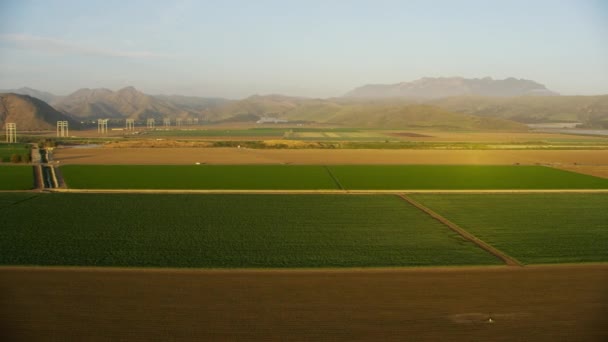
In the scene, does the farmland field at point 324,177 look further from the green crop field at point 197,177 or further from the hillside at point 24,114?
the hillside at point 24,114

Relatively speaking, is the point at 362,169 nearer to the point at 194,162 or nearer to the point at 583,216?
the point at 194,162

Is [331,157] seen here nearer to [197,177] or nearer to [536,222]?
[197,177]

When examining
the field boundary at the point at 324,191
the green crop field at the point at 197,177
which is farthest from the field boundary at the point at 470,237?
the green crop field at the point at 197,177

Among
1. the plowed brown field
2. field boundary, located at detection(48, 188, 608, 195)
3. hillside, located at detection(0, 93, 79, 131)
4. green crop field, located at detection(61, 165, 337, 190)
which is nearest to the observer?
field boundary, located at detection(48, 188, 608, 195)

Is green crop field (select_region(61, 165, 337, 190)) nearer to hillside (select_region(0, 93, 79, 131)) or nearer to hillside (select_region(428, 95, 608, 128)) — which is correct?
hillside (select_region(0, 93, 79, 131))

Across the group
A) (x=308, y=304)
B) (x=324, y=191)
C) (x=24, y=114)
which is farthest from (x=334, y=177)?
(x=24, y=114)

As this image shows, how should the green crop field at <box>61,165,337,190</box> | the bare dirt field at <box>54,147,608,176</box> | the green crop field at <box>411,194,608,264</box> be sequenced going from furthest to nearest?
the bare dirt field at <box>54,147,608,176</box> → the green crop field at <box>61,165,337,190</box> → the green crop field at <box>411,194,608,264</box>

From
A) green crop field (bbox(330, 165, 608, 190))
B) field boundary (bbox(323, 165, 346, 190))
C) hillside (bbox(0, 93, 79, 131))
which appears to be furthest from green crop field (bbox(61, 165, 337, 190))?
hillside (bbox(0, 93, 79, 131))

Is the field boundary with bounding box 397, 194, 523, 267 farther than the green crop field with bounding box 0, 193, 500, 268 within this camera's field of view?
Yes
